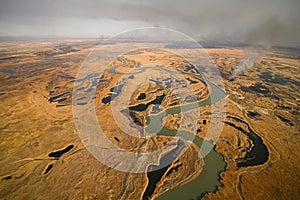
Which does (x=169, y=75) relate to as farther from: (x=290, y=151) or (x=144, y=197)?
(x=144, y=197)

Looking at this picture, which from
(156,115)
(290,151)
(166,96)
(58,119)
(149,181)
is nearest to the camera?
(149,181)

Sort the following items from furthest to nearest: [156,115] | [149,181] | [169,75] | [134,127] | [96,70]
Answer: [96,70] → [169,75] → [156,115] → [134,127] → [149,181]

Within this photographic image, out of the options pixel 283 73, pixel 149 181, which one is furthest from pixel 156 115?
pixel 283 73

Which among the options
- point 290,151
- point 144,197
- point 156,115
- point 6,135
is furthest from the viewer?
point 156,115

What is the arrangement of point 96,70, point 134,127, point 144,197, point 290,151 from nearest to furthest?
point 144,197, point 290,151, point 134,127, point 96,70

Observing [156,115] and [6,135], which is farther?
[156,115]

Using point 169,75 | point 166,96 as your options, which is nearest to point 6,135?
point 166,96

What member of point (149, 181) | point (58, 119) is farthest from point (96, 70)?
point (149, 181)

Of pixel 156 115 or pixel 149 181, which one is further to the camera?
pixel 156 115

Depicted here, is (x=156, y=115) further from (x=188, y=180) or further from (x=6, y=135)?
(x=6, y=135)
